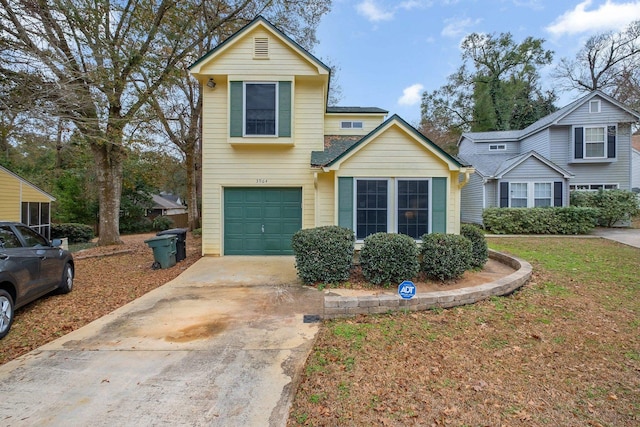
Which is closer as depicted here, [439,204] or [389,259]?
[389,259]

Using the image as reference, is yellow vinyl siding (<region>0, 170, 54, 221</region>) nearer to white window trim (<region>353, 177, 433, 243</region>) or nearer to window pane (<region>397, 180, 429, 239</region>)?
white window trim (<region>353, 177, 433, 243</region>)

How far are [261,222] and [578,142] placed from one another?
1933cm

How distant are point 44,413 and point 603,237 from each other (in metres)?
18.4

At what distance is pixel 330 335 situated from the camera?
4.29 meters

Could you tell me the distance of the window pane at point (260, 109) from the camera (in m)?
9.82

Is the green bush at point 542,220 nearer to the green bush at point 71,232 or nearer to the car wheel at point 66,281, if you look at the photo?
the car wheel at point 66,281

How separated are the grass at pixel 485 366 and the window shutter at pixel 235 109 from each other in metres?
7.18

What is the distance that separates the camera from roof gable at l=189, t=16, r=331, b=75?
31.9ft

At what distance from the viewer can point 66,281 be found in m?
6.30

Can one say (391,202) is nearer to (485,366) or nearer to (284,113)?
(284,113)

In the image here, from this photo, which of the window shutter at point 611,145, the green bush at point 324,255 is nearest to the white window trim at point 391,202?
the green bush at point 324,255

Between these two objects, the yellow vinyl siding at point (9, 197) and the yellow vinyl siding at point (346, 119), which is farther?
the yellow vinyl siding at point (9, 197)

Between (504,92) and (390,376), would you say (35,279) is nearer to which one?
(390,376)

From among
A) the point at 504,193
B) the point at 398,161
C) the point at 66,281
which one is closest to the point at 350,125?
the point at 398,161
